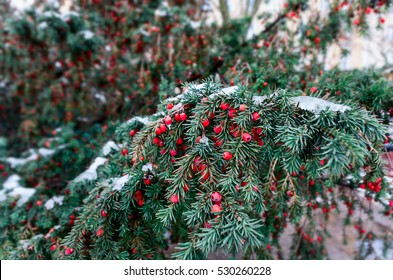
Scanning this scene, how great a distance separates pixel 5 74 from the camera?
410 cm

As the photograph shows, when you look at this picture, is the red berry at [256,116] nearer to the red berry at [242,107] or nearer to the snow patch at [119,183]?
the red berry at [242,107]

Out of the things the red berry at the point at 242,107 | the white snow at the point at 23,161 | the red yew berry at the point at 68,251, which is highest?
the red berry at the point at 242,107

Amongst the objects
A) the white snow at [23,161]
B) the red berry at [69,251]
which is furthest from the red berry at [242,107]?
the white snow at [23,161]

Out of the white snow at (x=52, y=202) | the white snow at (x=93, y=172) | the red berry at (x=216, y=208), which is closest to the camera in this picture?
the red berry at (x=216, y=208)

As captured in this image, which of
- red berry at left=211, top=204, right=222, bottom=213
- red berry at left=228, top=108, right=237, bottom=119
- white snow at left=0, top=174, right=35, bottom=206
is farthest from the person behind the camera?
white snow at left=0, top=174, right=35, bottom=206

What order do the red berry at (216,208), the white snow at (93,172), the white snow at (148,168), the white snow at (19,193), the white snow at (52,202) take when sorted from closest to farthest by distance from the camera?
1. the red berry at (216,208)
2. the white snow at (148,168)
3. the white snow at (93,172)
4. the white snow at (52,202)
5. the white snow at (19,193)

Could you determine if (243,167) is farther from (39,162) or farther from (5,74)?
(5,74)

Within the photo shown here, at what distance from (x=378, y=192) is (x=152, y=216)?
3.99ft

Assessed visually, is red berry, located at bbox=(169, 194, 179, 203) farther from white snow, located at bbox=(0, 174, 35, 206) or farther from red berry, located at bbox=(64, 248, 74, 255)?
white snow, located at bbox=(0, 174, 35, 206)

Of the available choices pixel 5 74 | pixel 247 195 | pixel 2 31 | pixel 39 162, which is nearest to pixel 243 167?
pixel 247 195

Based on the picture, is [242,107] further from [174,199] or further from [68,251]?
[68,251]

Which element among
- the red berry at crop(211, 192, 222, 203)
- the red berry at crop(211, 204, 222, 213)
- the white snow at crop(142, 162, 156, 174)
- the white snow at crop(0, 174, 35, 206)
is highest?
the red berry at crop(211, 192, 222, 203)

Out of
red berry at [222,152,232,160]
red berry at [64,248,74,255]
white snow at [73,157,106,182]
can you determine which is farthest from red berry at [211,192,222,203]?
white snow at [73,157,106,182]

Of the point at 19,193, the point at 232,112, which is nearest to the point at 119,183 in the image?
the point at 232,112
